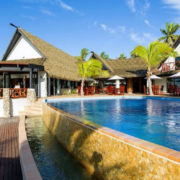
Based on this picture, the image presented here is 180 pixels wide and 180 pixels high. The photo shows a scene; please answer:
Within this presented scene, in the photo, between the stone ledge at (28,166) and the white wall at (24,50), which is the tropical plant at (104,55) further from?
the stone ledge at (28,166)

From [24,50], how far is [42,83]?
4973mm

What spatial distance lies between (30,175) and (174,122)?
6364 mm

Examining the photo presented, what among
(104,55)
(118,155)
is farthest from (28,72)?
(104,55)

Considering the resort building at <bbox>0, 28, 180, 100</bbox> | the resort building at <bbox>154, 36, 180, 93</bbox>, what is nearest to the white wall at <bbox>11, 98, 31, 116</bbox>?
the resort building at <bbox>0, 28, 180, 100</bbox>

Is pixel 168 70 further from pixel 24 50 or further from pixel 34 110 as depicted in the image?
pixel 24 50

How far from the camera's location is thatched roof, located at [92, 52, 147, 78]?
23572 mm

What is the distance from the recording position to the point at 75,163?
475 cm

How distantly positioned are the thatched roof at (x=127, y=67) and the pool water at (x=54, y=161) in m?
18.1

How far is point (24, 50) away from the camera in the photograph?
64.2 ft

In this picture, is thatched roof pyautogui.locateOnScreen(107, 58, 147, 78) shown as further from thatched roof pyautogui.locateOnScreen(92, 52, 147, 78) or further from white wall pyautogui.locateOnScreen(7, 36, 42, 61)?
white wall pyautogui.locateOnScreen(7, 36, 42, 61)

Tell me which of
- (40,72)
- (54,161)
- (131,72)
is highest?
(131,72)

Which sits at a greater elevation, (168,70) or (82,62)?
(82,62)

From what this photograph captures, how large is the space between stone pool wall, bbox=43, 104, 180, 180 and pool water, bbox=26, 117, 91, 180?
0.74 ft

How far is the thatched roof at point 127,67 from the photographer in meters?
23.6
